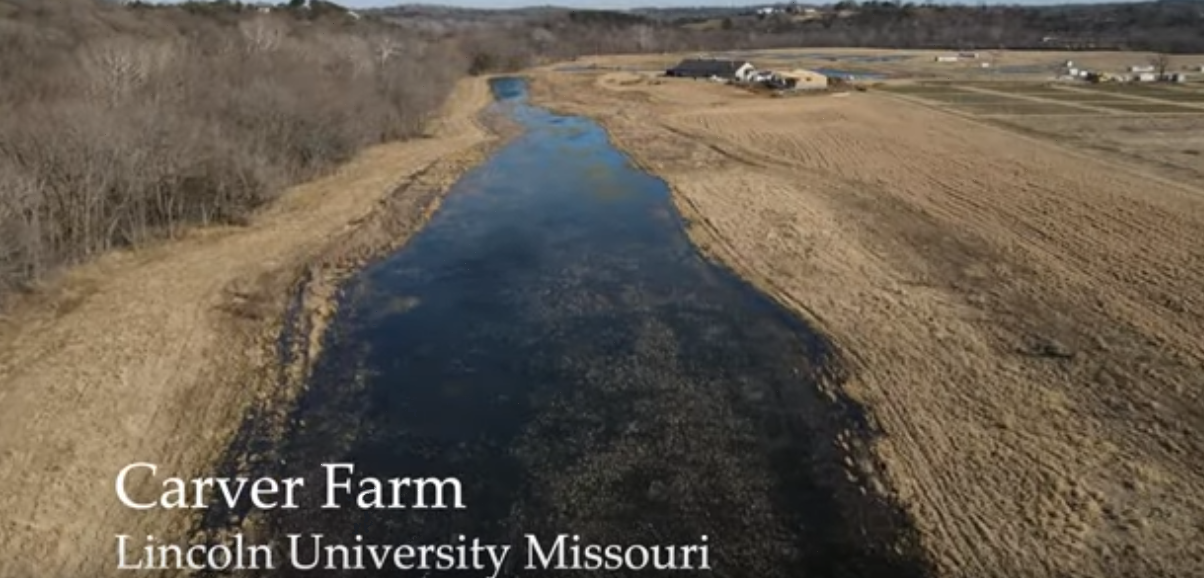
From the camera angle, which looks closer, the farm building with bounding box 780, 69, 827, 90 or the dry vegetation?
the dry vegetation

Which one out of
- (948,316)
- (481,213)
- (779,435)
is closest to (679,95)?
(481,213)

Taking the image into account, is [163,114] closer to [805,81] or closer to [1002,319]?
[1002,319]

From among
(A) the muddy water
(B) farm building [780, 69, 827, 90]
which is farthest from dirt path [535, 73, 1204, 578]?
(B) farm building [780, 69, 827, 90]

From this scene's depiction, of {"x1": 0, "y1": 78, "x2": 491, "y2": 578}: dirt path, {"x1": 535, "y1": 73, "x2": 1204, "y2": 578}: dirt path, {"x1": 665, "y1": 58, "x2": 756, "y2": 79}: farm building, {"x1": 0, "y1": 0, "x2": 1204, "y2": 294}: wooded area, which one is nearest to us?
{"x1": 0, "y1": 78, "x2": 491, "y2": 578}: dirt path

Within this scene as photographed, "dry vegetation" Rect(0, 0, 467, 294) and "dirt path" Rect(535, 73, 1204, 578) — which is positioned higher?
"dry vegetation" Rect(0, 0, 467, 294)

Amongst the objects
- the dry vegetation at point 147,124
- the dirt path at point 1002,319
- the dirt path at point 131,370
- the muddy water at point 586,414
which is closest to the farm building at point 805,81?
the dirt path at point 1002,319

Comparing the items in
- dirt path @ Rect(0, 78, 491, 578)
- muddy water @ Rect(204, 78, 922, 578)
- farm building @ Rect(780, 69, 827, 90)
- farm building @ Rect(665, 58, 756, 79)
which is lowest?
muddy water @ Rect(204, 78, 922, 578)

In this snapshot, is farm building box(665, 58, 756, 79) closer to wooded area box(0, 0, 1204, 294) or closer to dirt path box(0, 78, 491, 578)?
wooded area box(0, 0, 1204, 294)
